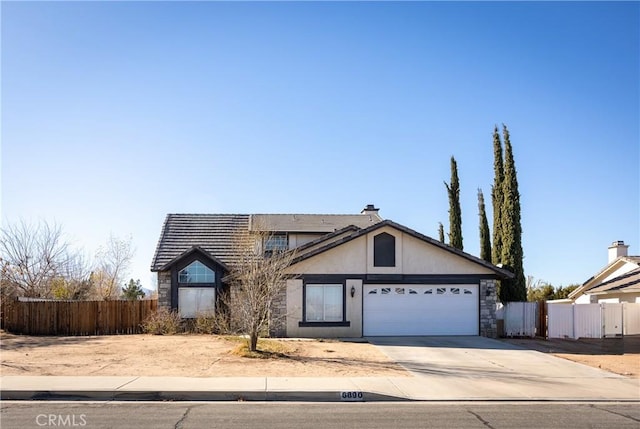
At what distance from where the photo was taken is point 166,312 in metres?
27.7

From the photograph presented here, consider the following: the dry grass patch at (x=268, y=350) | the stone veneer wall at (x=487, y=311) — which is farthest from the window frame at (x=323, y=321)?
the stone veneer wall at (x=487, y=311)

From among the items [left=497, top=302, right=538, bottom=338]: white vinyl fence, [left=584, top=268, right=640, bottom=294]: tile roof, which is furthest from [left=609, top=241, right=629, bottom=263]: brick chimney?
[left=497, top=302, right=538, bottom=338]: white vinyl fence

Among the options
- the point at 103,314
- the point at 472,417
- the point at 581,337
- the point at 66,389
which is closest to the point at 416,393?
the point at 472,417

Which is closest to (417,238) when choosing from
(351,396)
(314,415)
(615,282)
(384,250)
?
(384,250)

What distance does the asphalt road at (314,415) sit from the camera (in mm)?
10352

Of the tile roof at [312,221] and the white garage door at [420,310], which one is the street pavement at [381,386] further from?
the tile roof at [312,221]

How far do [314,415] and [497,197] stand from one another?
79.1ft

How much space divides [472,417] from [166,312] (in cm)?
1927

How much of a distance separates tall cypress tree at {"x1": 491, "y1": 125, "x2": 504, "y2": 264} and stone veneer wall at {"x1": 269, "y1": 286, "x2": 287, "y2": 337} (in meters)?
13.1

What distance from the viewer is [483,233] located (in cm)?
3688

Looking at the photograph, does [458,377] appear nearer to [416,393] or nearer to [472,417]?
[416,393]

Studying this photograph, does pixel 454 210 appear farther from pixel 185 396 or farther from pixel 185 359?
pixel 185 396

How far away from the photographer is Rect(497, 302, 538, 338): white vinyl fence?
27.1m

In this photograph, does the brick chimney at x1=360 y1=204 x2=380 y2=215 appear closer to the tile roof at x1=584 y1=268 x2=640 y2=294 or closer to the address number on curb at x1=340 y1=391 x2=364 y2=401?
the tile roof at x1=584 y1=268 x2=640 y2=294
